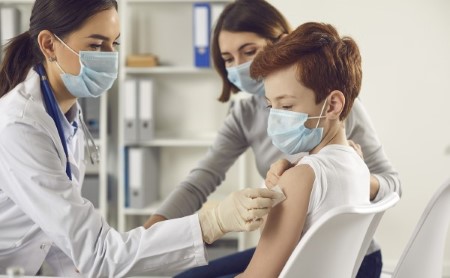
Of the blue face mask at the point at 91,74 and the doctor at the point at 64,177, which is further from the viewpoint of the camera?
the blue face mask at the point at 91,74

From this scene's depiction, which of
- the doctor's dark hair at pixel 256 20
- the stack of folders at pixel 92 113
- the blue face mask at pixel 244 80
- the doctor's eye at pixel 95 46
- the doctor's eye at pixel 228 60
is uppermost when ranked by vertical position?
the doctor's dark hair at pixel 256 20

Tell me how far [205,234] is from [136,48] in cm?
276

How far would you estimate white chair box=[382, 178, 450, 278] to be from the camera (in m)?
1.34

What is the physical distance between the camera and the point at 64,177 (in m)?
1.41

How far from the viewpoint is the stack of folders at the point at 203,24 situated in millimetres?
3484

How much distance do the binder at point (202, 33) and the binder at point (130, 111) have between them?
375 mm

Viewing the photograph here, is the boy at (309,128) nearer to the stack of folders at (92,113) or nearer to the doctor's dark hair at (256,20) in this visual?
the doctor's dark hair at (256,20)

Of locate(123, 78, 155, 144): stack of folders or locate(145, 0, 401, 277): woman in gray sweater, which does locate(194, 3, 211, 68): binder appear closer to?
locate(123, 78, 155, 144): stack of folders

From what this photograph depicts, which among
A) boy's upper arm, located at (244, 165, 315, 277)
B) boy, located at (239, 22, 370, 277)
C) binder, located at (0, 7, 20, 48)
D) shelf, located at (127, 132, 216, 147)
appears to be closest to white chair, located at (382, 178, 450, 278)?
boy, located at (239, 22, 370, 277)

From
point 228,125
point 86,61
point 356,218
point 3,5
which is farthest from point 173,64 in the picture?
point 356,218

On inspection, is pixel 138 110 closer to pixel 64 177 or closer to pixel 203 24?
pixel 203 24

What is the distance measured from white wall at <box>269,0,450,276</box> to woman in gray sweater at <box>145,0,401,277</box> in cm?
177

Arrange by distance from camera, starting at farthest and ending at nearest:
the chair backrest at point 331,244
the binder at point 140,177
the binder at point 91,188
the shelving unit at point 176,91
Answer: the shelving unit at point 176,91 → the binder at point 91,188 → the binder at point 140,177 → the chair backrest at point 331,244

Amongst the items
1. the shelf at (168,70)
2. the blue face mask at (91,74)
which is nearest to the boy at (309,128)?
the blue face mask at (91,74)
